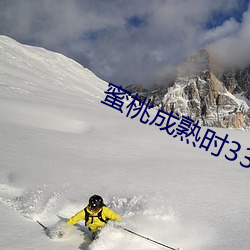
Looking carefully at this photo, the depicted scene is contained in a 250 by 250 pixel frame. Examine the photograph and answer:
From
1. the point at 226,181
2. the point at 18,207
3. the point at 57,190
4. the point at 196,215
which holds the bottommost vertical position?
the point at 18,207

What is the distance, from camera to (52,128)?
13758 mm

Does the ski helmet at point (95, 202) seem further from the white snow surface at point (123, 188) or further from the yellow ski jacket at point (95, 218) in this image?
the white snow surface at point (123, 188)

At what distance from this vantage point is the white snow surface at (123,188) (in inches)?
200

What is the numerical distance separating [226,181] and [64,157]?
194 inches

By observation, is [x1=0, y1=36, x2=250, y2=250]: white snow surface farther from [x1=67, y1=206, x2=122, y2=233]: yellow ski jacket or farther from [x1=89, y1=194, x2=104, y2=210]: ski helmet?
[x1=89, y1=194, x2=104, y2=210]: ski helmet

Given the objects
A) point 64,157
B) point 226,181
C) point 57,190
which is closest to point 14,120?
point 64,157

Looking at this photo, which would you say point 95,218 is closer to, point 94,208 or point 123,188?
point 94,208

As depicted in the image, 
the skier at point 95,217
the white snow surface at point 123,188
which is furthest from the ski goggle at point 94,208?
the white snow surface at point 123,188

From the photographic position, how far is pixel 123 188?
7.29 meters

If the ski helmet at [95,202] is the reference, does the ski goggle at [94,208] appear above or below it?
below

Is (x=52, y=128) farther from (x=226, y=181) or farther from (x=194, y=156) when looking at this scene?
(x=226, y=181)

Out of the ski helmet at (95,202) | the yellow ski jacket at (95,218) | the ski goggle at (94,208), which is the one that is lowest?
the yellow ski jacket at (95,218)

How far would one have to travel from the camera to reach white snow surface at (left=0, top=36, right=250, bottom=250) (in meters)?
5.07

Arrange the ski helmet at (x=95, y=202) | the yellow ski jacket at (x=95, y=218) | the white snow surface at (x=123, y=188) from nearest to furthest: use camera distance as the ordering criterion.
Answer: the white snow surface at (x=123, y=188)
the ski helmet at (x=95, y=202)
the yellow ski jacket at (x=95, y=218)
